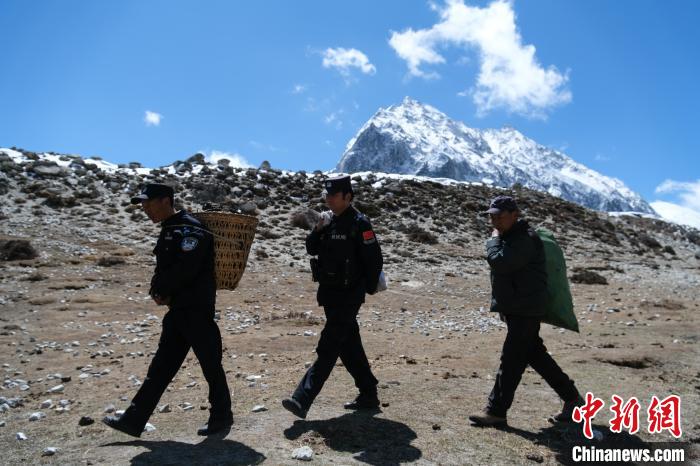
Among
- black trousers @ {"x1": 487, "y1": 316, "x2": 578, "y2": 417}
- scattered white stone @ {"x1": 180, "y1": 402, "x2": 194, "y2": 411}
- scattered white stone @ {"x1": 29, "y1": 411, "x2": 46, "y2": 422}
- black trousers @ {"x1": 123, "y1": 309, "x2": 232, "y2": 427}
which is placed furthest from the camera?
scattered white stone @ {"x1": 180, "y1": 402, "x2": 194, "y2": 411}

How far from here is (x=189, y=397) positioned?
6508 millimetres

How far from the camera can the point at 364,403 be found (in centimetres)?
572

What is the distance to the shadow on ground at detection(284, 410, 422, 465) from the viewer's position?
451 cm

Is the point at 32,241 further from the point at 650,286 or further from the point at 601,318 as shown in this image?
the point at 650,286

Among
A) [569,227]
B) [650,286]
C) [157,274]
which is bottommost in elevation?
[157,274]

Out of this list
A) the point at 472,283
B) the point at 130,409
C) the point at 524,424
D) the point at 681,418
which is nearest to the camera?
the point at 130,409

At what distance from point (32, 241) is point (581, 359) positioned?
19268mm

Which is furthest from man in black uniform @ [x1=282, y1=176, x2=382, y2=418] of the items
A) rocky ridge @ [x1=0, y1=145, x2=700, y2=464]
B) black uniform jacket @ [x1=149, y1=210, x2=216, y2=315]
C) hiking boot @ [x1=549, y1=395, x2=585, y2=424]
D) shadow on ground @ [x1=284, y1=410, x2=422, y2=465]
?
hiking boot @ [x1=549, y1=395, x2=585, y2=424]

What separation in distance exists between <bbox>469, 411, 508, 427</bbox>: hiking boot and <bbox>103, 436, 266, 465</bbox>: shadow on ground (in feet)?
6.53

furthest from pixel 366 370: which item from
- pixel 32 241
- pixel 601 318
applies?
pixel 32 241

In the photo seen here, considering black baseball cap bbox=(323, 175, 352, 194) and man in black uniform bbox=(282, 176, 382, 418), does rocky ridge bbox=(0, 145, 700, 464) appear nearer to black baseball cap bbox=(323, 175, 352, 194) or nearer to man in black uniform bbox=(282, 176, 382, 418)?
man in black uniform bbox=(282, 176, 382, 418)

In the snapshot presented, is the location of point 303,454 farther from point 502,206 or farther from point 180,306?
point 502,206

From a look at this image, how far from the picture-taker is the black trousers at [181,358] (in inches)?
195

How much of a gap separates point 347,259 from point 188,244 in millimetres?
1359
